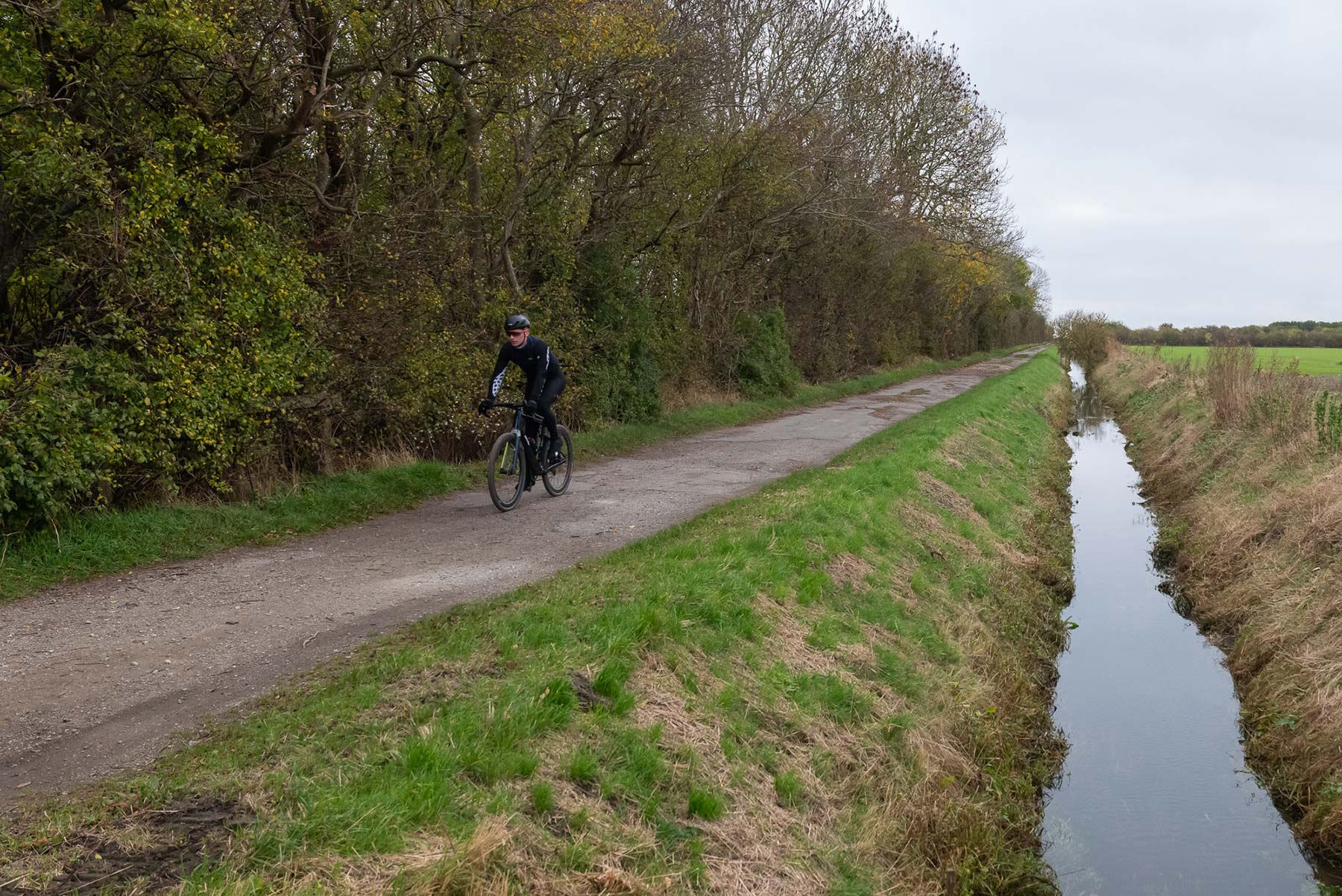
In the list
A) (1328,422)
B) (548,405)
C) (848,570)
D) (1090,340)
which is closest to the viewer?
Answer: (848,570)

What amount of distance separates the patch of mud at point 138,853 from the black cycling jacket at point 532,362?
660 cm

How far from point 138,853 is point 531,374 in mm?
7177

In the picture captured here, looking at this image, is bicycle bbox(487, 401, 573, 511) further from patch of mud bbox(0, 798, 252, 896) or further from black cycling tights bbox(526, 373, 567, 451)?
patch of mud bbox(0, 798, 252, 896)

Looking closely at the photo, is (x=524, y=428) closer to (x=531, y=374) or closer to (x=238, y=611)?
(x=531, y=374)

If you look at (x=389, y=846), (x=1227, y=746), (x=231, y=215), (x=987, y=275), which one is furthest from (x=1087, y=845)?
(x=987, y=275)

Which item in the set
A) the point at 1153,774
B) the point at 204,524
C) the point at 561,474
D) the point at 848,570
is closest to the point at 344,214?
the point at 561,474

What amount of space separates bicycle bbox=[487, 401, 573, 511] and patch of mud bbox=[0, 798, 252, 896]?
6134mm

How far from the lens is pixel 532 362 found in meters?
9.99

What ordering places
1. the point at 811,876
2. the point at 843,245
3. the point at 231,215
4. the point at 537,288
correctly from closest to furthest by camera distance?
1. the point at 811,876
2. the point at 231,215
3. the point at 537,288
4. the point at 843,245

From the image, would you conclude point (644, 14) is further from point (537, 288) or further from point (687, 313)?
point (687, 313)

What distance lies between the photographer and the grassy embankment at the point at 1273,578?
6674mm

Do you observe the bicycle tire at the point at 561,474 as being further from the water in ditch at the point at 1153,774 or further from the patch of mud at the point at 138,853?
the patch of mud at the point at 138,853

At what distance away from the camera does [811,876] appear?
14.9 feet

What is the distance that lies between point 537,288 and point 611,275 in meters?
2.09
